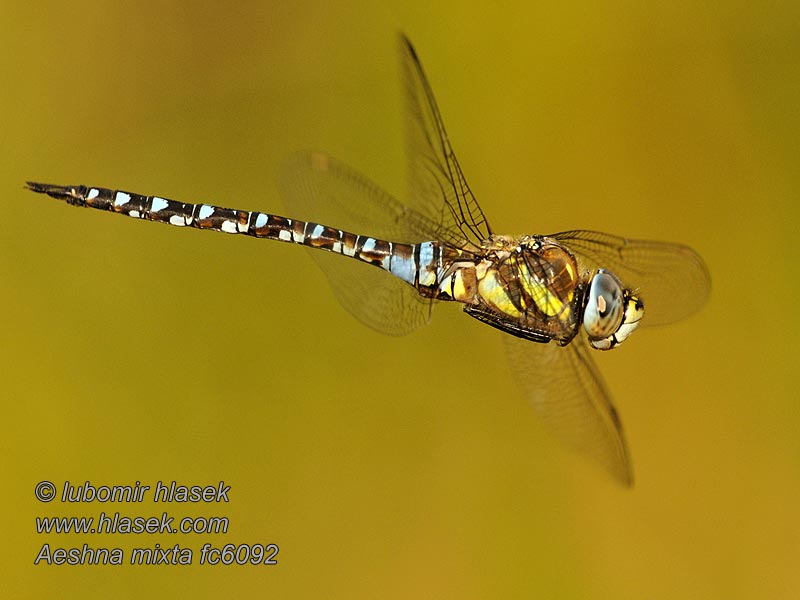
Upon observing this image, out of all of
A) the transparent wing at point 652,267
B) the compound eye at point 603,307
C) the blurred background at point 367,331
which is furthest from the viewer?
the blurred background at point 367,331

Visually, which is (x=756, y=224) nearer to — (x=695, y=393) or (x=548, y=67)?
(x=695, y=393)

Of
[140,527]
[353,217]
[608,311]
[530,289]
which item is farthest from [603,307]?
[140,527]

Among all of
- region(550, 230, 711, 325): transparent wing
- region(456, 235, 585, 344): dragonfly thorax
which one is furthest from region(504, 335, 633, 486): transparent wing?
region(550, 230, 711, 325): transparent wing

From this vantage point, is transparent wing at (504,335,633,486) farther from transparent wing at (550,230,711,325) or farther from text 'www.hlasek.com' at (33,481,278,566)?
text 'www.hlasek.com' at (33,481,278,566)

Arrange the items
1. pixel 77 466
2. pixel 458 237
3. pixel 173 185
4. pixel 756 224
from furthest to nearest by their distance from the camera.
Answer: pixel 756 224 < pixel 173 185 < pixel 77 466 < pixel 458 237

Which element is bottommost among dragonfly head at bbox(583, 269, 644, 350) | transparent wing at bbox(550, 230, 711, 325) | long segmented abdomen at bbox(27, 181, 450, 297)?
dragonfly head at bbox(583, 269, 644, 350)

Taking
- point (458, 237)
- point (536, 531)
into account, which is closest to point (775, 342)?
point (536, 531)

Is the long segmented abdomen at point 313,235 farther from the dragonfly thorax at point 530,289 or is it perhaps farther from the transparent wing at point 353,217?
the dragonfly thorax at point 530,289

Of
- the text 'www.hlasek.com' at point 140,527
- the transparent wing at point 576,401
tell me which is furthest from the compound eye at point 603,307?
the text 'www.hlasek.com' at point 140,527
